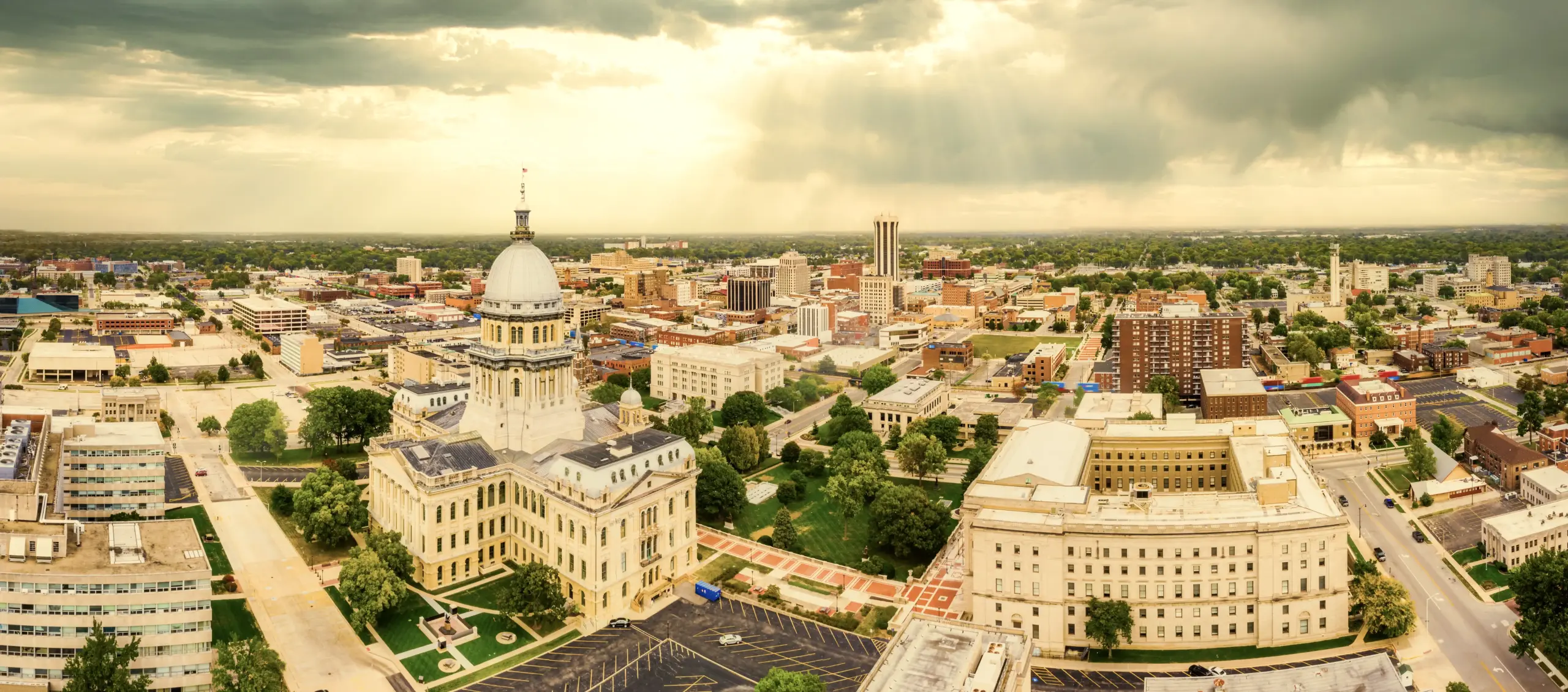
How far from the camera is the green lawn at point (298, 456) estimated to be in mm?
99188

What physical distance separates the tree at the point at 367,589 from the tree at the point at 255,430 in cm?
4381

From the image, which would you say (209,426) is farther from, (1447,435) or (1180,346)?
(1447,435)

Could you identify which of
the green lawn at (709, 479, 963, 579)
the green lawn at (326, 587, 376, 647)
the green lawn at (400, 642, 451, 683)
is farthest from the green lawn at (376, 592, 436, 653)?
the green lawn at (709, 479, 963, 579)

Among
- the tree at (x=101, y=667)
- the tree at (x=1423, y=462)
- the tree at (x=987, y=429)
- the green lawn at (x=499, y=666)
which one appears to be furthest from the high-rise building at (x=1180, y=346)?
the tree at (x=101, y=667)

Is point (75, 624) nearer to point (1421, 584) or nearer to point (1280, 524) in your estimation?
point (1280, 524)

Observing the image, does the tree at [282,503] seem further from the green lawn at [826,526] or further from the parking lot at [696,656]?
the parking lot at [696,656]

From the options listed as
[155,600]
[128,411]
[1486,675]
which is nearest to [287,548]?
[155,600]

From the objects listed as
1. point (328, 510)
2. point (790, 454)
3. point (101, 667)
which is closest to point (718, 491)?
point (790, 454)

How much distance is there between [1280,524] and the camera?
60.1 meters

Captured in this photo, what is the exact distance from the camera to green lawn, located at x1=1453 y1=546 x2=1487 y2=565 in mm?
73812

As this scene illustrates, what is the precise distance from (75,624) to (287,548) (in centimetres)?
2553

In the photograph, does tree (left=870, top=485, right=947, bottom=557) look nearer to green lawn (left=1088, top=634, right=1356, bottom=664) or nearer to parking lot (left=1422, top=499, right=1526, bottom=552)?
green lawn (left=1088, top=634, right=1356, bottom=664)

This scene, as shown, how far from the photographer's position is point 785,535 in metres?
76.4

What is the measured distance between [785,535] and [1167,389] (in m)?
69.4
